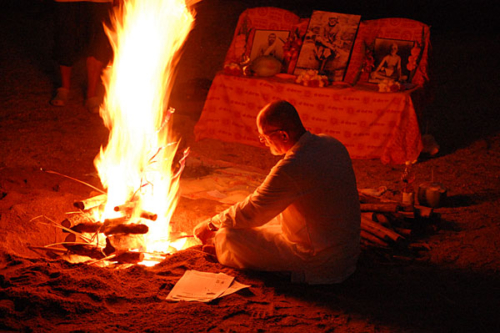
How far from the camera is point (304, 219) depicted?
3949 millimetres

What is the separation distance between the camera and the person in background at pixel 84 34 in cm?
850

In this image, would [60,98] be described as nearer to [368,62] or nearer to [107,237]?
[368,62]

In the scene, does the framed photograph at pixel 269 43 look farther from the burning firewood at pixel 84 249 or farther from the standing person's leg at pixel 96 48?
the burning firewood at pixel 84 249

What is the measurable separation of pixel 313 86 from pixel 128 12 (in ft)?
9.94

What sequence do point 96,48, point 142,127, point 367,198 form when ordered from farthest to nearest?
1. point 96,48
2. point 367,198
3. point 142,127

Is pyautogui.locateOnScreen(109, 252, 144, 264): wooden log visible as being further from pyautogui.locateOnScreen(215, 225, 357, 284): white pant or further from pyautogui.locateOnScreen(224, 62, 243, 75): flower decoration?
pyautogui.locateOnScreen(224, 62, 243, 75): flower decoration

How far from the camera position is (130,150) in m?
5.34

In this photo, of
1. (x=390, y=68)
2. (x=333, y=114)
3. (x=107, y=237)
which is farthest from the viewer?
(x=390, y=68)

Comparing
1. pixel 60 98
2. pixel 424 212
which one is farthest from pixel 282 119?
pixel 60 98

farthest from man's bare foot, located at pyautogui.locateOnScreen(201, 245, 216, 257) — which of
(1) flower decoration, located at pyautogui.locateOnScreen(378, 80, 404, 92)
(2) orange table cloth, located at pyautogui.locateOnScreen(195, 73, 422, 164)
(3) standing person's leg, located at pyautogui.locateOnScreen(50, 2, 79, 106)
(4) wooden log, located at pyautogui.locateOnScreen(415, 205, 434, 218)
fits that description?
(3) standing person's leg, located at pyautogui.locateOnScreen(50, 2, 79, 106)

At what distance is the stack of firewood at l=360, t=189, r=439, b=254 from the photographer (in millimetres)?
4820

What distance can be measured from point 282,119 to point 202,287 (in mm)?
1402

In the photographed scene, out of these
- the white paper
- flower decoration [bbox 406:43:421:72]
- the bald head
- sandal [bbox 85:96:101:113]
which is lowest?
the white paper

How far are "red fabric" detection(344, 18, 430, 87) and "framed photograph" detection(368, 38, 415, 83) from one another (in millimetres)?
118
